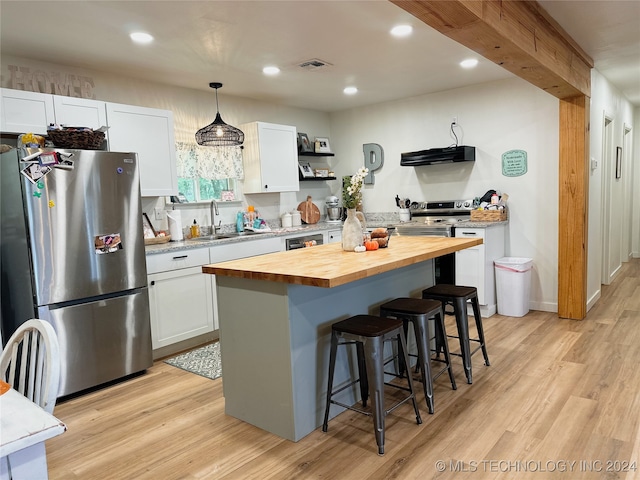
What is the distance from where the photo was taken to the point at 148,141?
392 cm

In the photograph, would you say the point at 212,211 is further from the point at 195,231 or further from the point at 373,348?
the point at 373,348

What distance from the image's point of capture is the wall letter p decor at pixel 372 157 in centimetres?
588

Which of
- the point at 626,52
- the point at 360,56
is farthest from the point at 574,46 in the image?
the point at 360,56

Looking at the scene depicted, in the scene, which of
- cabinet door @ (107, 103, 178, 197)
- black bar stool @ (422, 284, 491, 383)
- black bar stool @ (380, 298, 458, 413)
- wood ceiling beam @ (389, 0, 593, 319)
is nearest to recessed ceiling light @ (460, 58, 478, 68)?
wood ceiling beam @ (389, 0, 593, 319)

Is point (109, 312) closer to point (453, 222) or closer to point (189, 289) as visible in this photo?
point (189, 289)

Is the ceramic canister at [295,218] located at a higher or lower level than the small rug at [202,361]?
higher

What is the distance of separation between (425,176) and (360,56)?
6.98 ft

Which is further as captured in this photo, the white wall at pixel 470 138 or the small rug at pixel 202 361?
the white wall at pixel 470 138

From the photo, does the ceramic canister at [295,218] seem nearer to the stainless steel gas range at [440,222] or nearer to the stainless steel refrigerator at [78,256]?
the stainless steel gas range at [440,222]

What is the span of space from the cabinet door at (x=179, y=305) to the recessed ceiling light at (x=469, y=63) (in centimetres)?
300

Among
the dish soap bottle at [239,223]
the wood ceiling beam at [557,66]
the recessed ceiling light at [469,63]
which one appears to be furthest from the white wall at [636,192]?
the dish soap bottle at [239,223]

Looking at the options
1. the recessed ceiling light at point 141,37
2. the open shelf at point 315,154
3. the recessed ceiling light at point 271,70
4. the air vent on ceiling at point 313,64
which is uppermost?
the recessed ceiling light at point 271,70

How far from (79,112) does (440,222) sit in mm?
3641

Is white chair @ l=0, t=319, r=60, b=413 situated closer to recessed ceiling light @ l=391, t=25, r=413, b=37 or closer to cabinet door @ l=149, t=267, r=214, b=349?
cabinet door @ l=149, t=267, r=214, b=349
